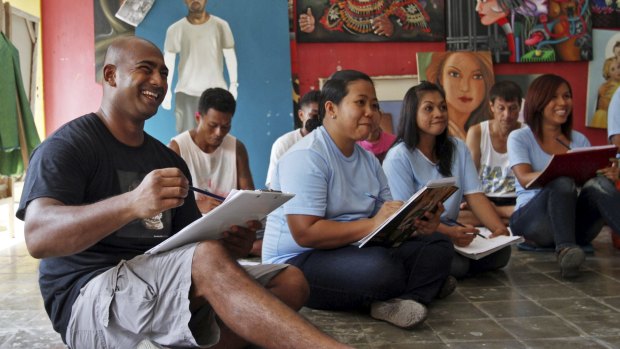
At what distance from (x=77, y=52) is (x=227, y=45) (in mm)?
1381

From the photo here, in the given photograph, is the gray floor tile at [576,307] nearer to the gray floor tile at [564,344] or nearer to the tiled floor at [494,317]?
the tiled floor at [494,317]

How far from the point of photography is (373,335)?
2514 mm

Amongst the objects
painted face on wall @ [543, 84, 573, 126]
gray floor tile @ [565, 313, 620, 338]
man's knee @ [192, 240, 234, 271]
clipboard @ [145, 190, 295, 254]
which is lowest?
gray floor tile @ [565, 313, 620, 338]

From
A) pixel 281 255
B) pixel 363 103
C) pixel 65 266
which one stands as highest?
pixel 363 103

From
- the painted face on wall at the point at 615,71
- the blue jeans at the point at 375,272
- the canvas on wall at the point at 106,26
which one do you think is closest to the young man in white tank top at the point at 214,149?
the blue jeans at the point at 375,272

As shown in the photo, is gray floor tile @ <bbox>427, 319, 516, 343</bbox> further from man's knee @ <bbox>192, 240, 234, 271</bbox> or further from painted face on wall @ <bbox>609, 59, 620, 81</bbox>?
painted face on wall @ <bbox>609, 59, 620, 81</bbox>

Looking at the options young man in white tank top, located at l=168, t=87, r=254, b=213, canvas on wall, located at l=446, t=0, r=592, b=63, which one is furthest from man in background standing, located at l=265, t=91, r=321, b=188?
canvas on wall, located at l=446, t=0, r=592, b=63

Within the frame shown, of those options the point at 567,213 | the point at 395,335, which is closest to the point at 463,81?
the point at 567,213

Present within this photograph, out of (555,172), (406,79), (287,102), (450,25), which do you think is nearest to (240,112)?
(287,102)

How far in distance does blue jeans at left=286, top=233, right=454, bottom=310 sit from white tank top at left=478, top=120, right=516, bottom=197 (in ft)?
6.21

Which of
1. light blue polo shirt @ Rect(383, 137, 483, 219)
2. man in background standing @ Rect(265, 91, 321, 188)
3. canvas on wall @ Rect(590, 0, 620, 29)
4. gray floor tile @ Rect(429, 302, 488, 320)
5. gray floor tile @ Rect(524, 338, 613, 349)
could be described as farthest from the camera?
canvas on wall @ Rect(590, 0, 620, 29)

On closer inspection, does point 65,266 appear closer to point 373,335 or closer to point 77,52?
point 373,335

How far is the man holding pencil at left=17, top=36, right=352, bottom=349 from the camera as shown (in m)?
1.64

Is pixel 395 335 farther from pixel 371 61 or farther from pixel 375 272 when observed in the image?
pixel 371 61
